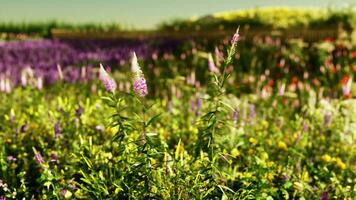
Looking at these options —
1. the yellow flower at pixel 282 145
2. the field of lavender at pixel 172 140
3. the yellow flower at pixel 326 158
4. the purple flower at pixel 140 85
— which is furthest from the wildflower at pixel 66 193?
the yellow flower at pixel 326 158

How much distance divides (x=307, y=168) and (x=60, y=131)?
7.04ft

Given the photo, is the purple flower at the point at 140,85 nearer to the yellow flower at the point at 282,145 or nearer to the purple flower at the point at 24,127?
the yellow flower at the point at 282,145

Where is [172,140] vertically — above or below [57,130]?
below

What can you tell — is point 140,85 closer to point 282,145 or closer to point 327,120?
point 282,145

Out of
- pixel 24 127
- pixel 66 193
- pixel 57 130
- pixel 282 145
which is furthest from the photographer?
pixel 24 127

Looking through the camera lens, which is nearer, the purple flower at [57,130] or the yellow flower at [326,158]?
the purple flower at [57,130]

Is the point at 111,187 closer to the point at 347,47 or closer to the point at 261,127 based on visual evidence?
the point at 261,127

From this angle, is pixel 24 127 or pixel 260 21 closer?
pixel 24 127

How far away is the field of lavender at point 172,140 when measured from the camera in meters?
3.21

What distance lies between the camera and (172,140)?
17.0 feet

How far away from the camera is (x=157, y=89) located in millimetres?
7938

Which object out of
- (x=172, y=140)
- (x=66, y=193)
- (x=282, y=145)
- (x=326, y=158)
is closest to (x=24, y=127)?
(x=172, y=140)

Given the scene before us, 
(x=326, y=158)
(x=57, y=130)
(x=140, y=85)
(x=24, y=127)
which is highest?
(x=140, y=85)

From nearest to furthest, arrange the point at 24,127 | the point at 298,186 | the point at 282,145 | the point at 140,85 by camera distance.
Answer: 1. the point at 140,85
2. the point at 298,186
3. the point at 282,145
4. the point at 24,127
